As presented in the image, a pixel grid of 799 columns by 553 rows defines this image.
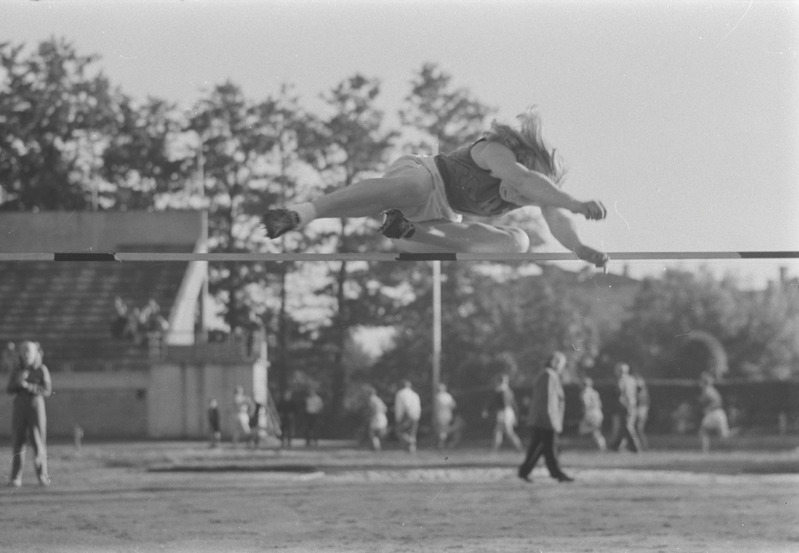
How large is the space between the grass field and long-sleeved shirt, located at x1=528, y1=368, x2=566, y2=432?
23.5 inches

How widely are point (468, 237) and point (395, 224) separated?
389mm

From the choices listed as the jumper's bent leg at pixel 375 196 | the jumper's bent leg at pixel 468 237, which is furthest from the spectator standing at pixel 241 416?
the jumper's bent leg at pixel 375 196

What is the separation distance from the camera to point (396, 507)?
38.4 ft

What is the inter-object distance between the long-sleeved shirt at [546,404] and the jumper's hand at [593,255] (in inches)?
278

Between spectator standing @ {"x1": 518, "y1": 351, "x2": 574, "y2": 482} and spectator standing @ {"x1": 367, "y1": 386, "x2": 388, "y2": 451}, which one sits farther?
spectator standing @ {"x1": 367, "y1": 386, "x2": 388, "y2": 451}

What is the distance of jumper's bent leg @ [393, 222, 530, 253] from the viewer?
654 cm

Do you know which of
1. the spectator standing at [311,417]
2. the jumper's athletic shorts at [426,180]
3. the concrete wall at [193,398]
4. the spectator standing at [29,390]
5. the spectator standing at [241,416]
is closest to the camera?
the jumper's athletic shorts at [426,180]

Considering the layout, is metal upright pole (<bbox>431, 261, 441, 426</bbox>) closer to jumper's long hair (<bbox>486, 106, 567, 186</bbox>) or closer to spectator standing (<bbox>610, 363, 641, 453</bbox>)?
spectator standing (<bbox>610, 363, 641, 453</bbox>)

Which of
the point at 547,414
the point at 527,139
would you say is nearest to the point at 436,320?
the point at 547,414

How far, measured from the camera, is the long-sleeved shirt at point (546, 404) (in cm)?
1323

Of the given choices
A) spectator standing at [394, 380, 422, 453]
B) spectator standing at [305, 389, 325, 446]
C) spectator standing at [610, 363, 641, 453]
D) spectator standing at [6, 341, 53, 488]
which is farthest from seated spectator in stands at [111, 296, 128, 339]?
spectator standing at [6, 341, 53, 488]

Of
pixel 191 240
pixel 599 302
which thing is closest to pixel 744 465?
pixel 191 240

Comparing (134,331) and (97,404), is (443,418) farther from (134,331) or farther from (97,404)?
(97,404)

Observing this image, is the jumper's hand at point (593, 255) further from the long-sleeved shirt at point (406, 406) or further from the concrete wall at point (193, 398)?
the concrete wall at point (193, 398)
